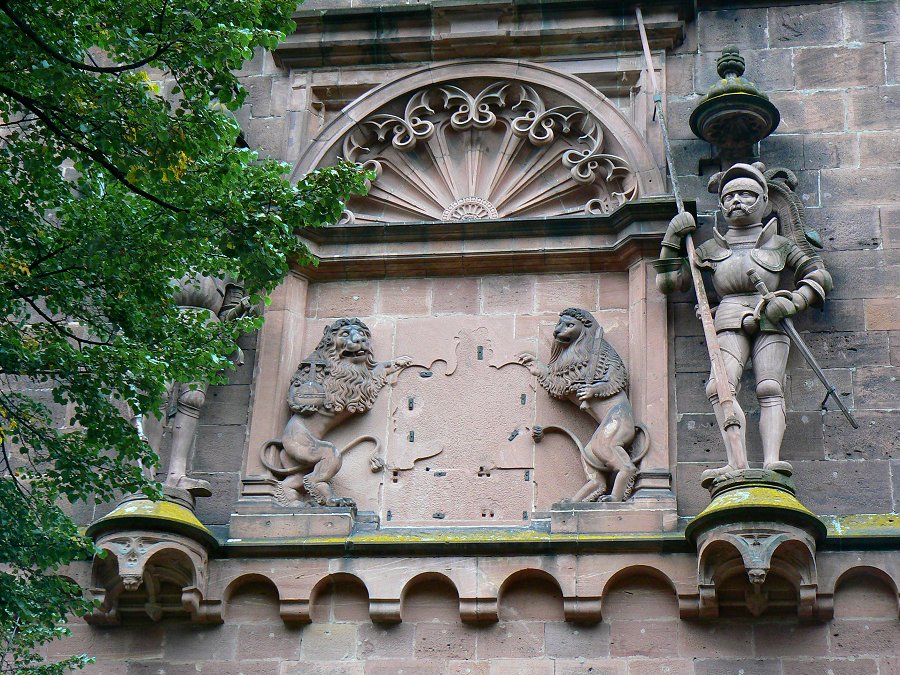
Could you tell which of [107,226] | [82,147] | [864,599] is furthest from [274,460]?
[864,599]

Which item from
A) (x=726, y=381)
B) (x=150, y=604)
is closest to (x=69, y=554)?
(x=150, y=604)

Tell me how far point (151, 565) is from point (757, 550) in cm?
403

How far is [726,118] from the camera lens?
14.4m

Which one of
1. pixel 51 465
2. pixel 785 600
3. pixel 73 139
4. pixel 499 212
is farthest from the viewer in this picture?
pixel 499 212

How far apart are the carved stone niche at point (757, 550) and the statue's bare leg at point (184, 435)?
3.58m

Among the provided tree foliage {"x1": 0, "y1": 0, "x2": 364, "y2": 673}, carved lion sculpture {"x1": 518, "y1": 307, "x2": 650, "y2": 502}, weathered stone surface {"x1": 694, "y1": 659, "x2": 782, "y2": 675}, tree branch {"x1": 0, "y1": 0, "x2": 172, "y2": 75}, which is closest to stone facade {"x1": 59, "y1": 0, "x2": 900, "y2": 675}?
weathered stone surface {"x1": 694, "y1": 659, "x2": 782, "y2": 675}

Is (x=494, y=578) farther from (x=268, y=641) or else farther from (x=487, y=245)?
(x=487, y=245)

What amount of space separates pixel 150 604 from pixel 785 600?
426 cm

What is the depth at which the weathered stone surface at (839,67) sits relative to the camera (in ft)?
49.2

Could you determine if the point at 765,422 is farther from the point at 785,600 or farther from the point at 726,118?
the point at 726,118

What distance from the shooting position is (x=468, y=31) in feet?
51.2

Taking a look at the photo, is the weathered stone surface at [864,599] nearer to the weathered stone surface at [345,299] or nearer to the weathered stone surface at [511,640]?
the weathered stone surface at [511,640]

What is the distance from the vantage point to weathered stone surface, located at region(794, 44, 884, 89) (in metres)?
15.0

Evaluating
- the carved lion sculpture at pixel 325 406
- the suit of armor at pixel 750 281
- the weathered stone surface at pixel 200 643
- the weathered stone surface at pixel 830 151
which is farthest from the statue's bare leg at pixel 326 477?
the weathered stone surface at pixel 830 151
